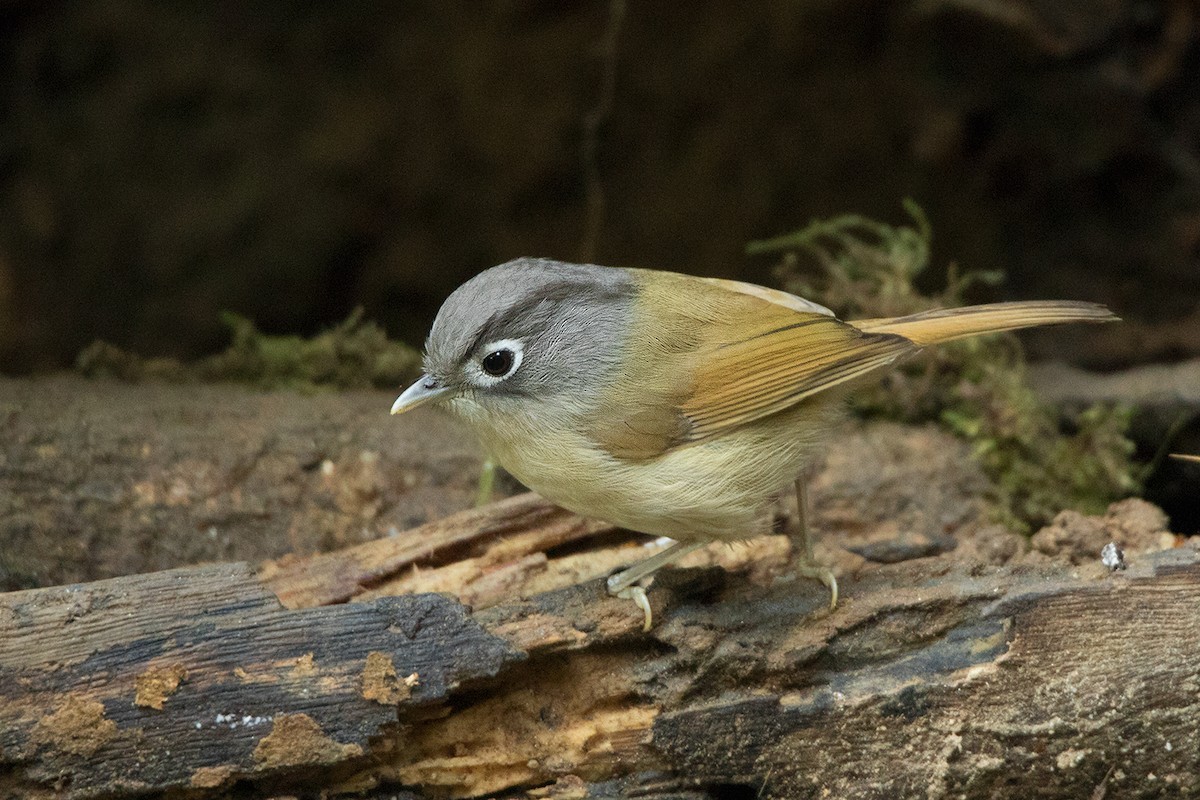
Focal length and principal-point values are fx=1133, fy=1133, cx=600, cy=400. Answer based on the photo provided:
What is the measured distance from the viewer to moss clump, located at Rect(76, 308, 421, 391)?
5402mm

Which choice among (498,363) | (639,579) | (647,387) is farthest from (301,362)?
(639,579)

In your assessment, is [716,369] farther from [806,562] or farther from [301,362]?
[301,362]

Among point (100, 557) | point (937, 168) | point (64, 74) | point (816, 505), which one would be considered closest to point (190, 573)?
point (100, 557)

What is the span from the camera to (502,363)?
3.54 m

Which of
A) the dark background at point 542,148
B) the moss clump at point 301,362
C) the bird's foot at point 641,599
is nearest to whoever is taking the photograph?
the bird's foot at point 641,599

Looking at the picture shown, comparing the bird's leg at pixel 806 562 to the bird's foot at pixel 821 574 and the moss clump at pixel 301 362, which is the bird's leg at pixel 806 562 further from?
the moss clump at pixel 301 362

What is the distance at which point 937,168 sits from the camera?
6578 mm

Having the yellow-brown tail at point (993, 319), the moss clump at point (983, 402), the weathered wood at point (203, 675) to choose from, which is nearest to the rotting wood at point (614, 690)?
the weathered wood at point (203, 675)

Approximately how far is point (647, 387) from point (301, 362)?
8.34 feet

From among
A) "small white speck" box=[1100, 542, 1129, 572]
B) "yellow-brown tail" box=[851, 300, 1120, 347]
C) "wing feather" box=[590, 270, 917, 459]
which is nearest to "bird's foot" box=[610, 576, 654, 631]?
"wing feather" box=[590, 270, 917, 459]

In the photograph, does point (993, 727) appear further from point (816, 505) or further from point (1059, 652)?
point (816, 505)

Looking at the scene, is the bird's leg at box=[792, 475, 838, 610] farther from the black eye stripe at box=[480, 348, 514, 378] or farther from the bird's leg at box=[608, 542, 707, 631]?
the black eye stripe at box=[480, 348, 514, 378]

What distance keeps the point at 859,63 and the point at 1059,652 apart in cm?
430

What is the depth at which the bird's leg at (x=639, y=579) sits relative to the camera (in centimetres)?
338
